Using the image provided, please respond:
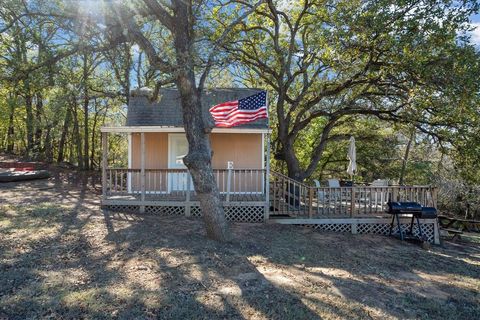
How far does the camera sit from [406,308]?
482 centimetres

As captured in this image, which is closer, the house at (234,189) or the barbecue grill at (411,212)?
the barbecue grill at (411,212)

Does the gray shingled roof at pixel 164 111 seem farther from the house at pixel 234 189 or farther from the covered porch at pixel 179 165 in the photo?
the covered porch at pixel 179 165

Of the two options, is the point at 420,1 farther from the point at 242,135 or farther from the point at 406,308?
the point at 406,308

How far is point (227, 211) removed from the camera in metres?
10.6

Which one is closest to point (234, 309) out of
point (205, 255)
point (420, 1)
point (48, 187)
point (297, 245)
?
point (205, 255)

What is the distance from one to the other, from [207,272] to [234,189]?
493 centimetres

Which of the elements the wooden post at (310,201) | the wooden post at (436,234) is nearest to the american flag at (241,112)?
the wooden post at (310,201)

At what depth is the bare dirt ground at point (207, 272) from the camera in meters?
4.48

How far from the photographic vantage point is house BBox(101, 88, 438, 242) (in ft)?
34.2

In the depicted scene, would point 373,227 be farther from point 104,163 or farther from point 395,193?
point 104,163

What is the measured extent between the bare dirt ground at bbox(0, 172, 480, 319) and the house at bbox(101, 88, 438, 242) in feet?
2.38

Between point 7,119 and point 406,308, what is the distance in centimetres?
2900

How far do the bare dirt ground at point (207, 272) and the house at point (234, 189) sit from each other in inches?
28.6

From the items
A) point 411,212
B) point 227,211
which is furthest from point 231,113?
point 411,212
